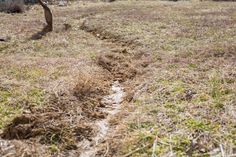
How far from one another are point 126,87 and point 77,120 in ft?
7.49

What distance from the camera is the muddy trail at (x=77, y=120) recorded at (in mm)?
6660

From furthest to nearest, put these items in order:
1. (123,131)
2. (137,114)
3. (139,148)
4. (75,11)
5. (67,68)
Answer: (75,11)
(67,68)
(137,114)
(123,131)
(139,148)

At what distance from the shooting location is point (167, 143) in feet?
20.9

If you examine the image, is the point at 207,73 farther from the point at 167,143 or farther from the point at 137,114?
the point at 167,143

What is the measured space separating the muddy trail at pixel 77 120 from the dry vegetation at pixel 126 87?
2cm

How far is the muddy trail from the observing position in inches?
262

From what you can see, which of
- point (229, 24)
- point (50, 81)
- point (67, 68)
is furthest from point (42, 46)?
point (229, 24)

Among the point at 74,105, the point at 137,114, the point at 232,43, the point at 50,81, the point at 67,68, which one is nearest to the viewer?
the point at 137,114

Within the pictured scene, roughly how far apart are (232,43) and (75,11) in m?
11.1

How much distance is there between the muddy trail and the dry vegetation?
18 mm

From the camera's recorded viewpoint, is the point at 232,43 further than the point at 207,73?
Yes

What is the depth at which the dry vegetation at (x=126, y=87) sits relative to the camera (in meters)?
6.61

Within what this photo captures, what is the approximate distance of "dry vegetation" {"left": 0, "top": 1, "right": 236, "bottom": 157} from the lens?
260 inches

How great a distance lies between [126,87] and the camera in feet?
31.4
